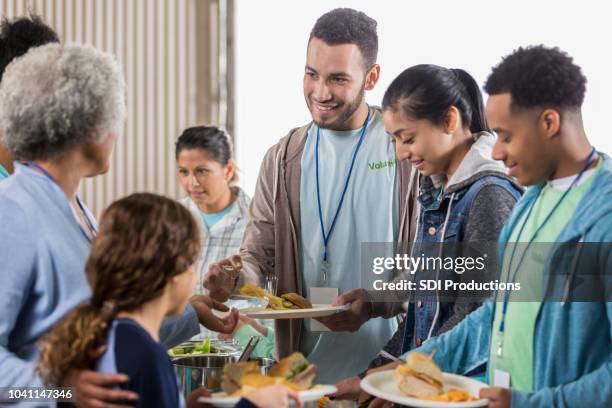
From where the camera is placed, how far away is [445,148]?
6.38 feet

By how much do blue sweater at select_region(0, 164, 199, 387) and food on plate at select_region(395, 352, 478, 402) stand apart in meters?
0.61

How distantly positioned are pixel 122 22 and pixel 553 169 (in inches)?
157

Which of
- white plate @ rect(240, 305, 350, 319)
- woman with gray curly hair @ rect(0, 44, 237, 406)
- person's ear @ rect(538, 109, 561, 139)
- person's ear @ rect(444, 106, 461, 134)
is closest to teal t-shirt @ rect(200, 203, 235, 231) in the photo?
white plate @ rect(240, 305, 350, 319)

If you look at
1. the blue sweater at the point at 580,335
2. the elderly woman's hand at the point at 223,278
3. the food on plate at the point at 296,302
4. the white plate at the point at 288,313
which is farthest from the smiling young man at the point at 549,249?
the elderly woman's hand at the point at 223,278

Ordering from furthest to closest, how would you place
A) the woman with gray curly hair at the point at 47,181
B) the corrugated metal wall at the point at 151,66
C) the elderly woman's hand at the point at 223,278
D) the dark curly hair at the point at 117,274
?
the corrugated metal wall at the point at 151,66 → the elderly woman's hand at the point at 223,278 → the woman with gray curly hair at the point at 47,181 → the dark curly hair at the point at 117,274

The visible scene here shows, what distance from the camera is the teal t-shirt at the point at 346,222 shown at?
96.5 inches

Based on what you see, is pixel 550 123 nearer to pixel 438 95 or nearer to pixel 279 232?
pixel 438 95

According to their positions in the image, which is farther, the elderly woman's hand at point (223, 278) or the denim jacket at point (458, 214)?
the elderly woman's hand at point (223, 278)

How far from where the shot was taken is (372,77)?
97.0 inches

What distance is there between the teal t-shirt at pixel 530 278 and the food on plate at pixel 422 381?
0.15 m

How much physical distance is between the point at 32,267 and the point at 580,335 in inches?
39.5

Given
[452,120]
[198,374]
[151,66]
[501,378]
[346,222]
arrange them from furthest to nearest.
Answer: [151,66] → [346,222] → [452,120] → [198,374] → [501,378]

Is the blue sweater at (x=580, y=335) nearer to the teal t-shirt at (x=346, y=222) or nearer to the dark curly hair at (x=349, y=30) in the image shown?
the teal t-shirt at (x=346, y=222)

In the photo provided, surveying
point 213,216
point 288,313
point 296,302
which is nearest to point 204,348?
point 296,302
